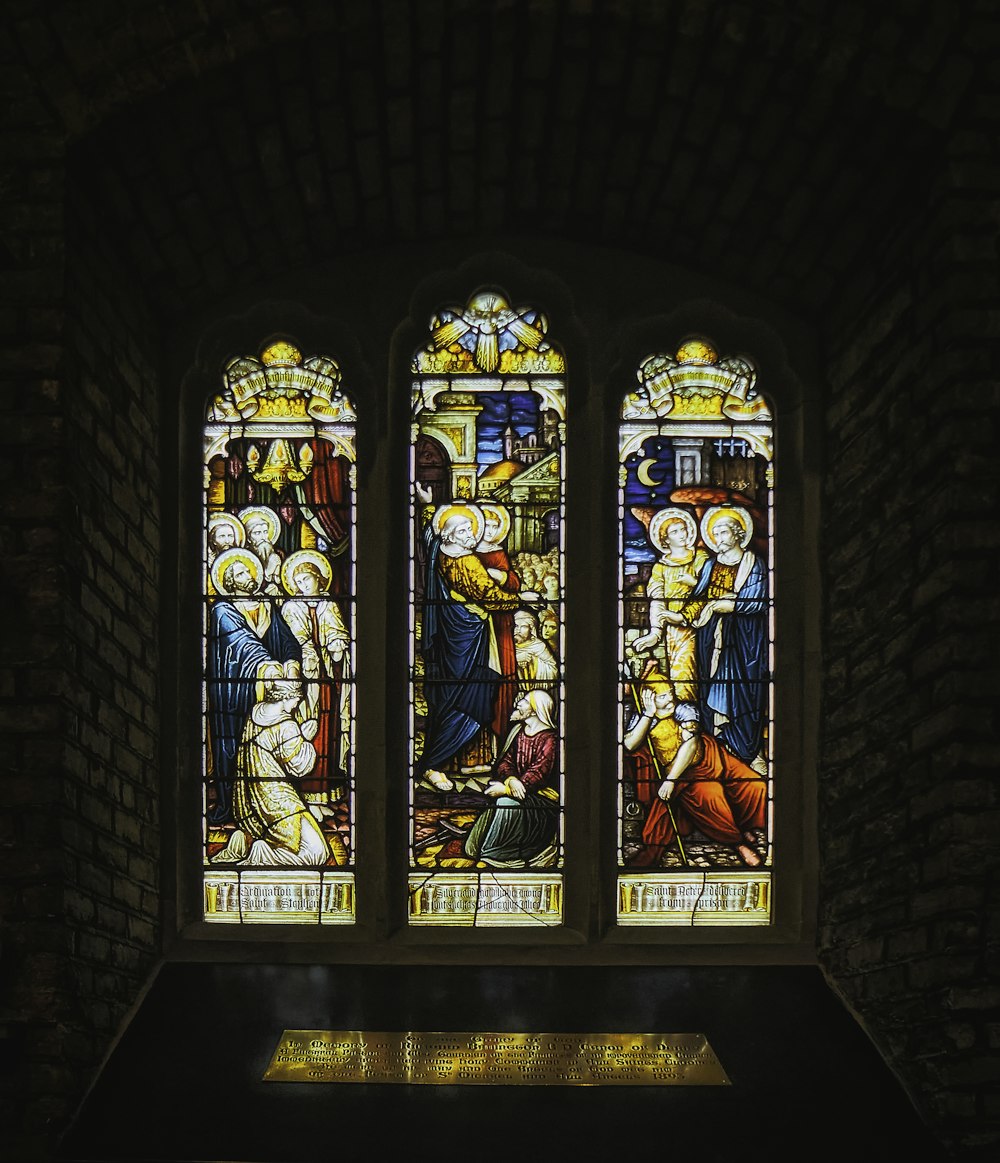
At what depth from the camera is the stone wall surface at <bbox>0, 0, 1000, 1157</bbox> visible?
562 centimetres

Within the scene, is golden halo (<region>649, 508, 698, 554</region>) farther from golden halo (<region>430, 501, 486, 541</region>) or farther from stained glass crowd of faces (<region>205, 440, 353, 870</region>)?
stained glass crowd of faces (<region>205, 440, 353, 870</region>)

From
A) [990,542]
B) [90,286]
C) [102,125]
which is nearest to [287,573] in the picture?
[90,286]

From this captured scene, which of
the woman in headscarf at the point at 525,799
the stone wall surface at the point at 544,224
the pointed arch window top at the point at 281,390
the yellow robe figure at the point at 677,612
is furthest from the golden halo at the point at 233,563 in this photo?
the yellow robe figure at the point at 677,612

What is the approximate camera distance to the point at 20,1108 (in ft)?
18.1

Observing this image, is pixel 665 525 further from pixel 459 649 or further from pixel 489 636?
pixel 459 649

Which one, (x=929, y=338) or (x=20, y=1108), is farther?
(x=929, y=338)

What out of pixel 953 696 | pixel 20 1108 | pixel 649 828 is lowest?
pixel 20 1108

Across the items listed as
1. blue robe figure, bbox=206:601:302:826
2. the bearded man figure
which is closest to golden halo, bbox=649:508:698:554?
the bearded man figure

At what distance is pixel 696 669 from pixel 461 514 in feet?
3.76

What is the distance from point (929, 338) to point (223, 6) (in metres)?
2.64

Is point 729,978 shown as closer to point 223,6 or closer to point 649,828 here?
point 649,828

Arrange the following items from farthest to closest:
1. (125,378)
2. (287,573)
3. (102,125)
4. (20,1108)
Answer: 1. (287,573)
2. (125,378)
3. (102,125)
4. (20,1108)

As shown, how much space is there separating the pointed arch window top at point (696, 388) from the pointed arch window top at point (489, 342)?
370 mm

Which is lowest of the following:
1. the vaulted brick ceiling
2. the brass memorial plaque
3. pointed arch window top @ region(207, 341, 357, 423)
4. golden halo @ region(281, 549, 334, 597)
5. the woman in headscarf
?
the brass memorial plaque
